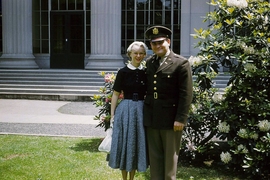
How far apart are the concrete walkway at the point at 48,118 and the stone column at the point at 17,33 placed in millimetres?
4140

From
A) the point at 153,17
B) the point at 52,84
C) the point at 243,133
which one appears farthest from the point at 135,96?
the point at 153,17

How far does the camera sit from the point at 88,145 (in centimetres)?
788

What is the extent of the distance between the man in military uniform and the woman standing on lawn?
14cm

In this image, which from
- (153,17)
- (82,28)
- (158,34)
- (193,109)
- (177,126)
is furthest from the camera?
(82,28)

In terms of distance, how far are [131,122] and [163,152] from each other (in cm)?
55

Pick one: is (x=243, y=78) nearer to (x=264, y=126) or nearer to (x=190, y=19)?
(x=264, y=126)

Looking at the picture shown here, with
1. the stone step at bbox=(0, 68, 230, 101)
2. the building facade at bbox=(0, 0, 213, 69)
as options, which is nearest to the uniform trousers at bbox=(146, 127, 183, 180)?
the stone step at bbox=(0, 68, 230, 101)

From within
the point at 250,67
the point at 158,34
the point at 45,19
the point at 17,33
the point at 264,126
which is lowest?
the point at 264,126

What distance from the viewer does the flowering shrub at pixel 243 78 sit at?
5.77 metres

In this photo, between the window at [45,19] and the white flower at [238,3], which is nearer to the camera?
the white flower at [238,3]

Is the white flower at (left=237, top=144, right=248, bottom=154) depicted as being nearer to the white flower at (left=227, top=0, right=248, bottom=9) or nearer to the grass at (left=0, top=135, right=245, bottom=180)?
the grass at (left=0, top=135, right=245, bottom=180)

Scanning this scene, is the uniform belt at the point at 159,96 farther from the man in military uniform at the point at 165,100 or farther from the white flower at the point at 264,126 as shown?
the white flower at the point at 264,126

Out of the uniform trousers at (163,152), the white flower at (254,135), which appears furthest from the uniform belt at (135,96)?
the white flower at (254,135)

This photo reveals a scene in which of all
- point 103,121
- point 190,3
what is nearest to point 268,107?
point 103,121
